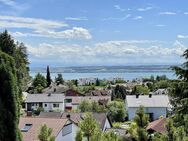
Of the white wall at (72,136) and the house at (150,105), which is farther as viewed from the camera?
the house at (150,105)

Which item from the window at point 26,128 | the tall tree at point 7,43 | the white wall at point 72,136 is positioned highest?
the tall tree at point 7,43

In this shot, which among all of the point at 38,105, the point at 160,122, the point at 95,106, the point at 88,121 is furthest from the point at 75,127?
the point at 38,105

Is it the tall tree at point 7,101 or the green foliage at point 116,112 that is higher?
the tall tree at point 7,101

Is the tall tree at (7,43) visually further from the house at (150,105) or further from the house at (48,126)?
the house at (150,105)

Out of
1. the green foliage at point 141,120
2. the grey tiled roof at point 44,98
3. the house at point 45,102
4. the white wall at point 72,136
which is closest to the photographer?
the white wall at point 72,136

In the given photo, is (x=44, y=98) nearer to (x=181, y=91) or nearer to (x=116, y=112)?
(x=116, y=112)

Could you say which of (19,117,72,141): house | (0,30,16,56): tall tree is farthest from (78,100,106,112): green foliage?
(19,117,72,141): house

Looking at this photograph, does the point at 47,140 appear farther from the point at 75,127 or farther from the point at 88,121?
the point at 75,127

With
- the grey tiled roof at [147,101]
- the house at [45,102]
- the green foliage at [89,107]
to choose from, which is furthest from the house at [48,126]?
the house at [45,102]

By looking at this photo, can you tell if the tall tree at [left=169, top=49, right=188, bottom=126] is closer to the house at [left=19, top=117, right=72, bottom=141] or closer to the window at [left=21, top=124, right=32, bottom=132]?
the house at [left=19, top=117, right=72, bottom=141]
